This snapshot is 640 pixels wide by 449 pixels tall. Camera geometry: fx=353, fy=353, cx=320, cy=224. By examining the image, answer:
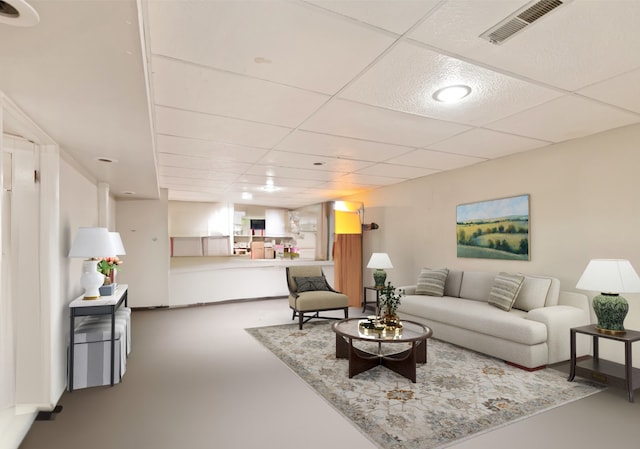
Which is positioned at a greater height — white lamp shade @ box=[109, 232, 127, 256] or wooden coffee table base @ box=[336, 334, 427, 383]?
white lamp shade @ box=[109, 232, 127, 256]

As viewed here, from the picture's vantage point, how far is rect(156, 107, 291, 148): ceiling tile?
10.0 feet

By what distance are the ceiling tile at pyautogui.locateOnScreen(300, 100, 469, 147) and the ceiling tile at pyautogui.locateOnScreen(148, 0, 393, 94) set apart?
1.99 ft

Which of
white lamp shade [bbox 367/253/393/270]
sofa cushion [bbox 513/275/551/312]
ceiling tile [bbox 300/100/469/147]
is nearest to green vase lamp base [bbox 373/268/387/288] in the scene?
white lamp shade [bbox 367/253/393/270]

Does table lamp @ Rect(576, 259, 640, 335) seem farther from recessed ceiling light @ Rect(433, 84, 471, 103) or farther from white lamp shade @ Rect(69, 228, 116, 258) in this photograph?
→ white lamp shade @ Rect(69, 228, 116, 258)

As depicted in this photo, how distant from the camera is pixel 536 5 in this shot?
168 centimetres

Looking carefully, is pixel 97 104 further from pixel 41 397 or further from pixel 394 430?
pixel 394 430

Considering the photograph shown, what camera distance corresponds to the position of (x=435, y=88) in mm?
2557

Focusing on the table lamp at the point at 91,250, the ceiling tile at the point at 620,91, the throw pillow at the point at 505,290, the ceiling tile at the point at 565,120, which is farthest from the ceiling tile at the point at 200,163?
the ceiling tile at the point at 620,91

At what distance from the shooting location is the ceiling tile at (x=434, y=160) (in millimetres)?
4461

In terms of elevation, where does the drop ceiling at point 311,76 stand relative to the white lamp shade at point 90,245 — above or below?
above

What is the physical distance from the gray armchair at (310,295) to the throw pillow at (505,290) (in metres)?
2.30

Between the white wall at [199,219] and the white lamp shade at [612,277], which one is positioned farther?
the white wall at [199,219]

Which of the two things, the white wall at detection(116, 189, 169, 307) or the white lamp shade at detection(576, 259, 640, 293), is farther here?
the white wall at detection(116, 189, 169, 307)

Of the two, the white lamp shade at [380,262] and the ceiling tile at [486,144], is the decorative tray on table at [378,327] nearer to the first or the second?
the white lamp shade at [380,262]
